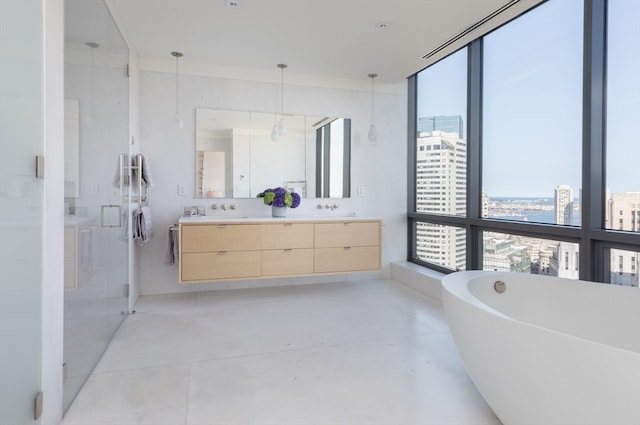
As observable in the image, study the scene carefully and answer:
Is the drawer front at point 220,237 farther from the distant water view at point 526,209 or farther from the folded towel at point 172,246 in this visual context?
the distant water view at point 526,209

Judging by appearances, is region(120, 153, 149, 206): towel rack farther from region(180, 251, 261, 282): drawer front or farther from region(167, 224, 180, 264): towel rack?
region(180, 251, 261, 282): drawer front

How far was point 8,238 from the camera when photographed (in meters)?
1.30

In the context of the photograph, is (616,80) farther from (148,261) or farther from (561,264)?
(148,261)

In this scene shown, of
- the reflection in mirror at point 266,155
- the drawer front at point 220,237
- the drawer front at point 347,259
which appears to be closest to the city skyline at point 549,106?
the drawer front at point 347,259

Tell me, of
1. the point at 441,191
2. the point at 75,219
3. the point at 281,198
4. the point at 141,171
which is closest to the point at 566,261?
the point at 441,191

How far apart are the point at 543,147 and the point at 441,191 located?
1385 millimetres

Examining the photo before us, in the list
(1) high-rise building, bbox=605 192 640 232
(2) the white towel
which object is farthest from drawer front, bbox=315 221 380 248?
(1) high-rise building, bbox=605 192 640 232

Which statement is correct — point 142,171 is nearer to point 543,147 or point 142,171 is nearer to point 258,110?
point 258,110

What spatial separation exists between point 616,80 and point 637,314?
145 centimetres

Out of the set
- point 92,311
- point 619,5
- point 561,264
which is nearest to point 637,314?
point 561,264

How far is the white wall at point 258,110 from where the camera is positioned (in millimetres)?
3830

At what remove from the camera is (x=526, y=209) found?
2986 millimetres

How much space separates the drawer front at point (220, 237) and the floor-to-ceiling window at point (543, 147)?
206 cm

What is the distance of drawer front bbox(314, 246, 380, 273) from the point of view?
12.6 feet
